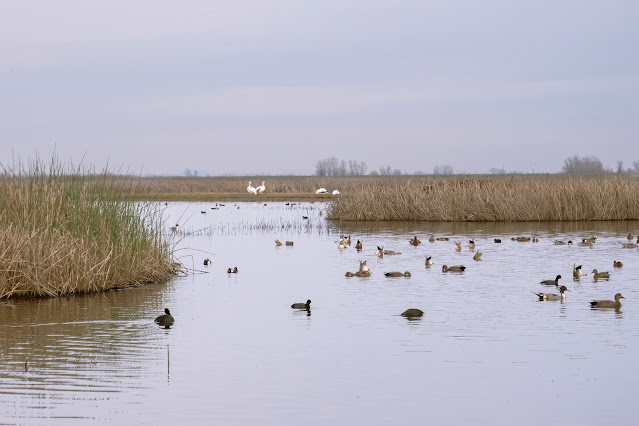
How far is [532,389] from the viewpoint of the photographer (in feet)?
31.3

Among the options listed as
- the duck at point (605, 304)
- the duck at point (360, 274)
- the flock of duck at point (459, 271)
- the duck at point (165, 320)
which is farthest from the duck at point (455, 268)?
the duck at point (165, 320)

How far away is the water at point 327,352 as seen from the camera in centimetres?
877

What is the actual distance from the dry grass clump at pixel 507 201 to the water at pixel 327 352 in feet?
56.4

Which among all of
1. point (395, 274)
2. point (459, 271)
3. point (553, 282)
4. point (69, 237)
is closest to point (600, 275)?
point (553, 282)

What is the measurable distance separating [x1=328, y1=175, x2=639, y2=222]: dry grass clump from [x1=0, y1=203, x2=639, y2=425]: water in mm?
17191

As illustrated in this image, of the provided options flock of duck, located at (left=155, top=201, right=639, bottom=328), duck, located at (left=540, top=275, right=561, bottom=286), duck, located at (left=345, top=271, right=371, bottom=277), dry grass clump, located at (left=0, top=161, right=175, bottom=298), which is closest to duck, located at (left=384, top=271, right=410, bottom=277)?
flock of duck, located at (left=155, top=201, right=639, bottom=328)

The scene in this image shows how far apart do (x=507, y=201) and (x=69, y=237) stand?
2528 cm

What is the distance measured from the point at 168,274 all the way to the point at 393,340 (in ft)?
29.3

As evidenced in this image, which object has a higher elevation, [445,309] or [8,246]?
[8,246]

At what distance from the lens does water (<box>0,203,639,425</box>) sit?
8766mm

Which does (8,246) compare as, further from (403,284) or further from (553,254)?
(553,254)

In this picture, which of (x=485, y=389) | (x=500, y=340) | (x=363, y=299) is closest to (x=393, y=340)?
(x=500, y=340)

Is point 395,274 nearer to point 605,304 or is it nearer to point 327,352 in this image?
point 605,304

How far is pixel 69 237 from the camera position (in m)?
16.8
